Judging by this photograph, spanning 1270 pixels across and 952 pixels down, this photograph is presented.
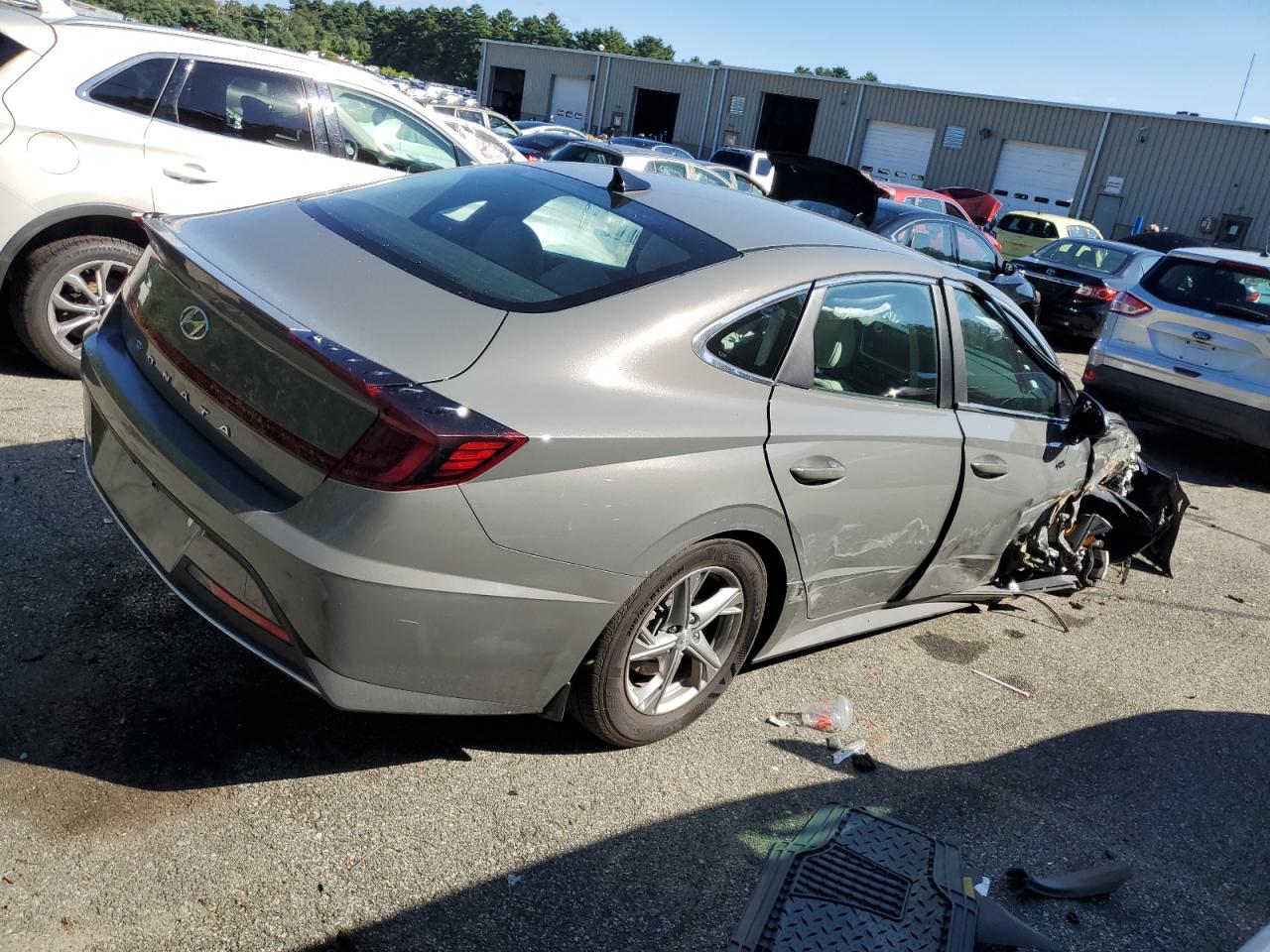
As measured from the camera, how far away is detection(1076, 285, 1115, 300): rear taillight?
1270 cm

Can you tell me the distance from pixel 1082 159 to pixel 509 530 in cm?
3746

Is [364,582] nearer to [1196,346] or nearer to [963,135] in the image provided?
[1196,346]

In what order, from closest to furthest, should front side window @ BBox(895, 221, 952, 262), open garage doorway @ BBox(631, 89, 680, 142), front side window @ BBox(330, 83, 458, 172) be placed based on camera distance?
front side window @ BBox(330, 83, 458, 172)
front side window @ BBox(895, 221, 952, 262)
open garage doorway @ BBox(631, 89, 680, 142)

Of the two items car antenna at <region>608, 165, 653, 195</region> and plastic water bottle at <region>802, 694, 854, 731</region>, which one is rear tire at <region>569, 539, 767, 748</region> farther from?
car antenna at <region>608, 165, 653, 195</region>

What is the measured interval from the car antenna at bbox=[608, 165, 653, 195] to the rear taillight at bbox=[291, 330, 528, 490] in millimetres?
1397

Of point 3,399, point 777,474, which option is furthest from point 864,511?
point 3,399

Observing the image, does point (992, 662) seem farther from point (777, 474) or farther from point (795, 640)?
point (777, 474)

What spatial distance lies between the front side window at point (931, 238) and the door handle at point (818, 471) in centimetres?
865

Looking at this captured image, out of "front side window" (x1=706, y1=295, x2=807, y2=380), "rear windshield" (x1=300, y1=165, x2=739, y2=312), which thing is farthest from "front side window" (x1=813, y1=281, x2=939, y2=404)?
"rear windshield" (x1=300, y1=165, x2=739, y2=312)

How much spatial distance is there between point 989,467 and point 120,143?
15.2 ft

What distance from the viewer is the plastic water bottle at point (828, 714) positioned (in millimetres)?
3666

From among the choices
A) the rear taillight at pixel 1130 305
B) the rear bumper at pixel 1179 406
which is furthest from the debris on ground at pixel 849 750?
the rear taillight at pixel 1130 305

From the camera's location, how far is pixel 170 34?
5.69m

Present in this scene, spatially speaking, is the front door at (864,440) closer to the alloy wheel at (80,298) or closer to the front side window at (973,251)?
the alloy wheel at (80,298)
